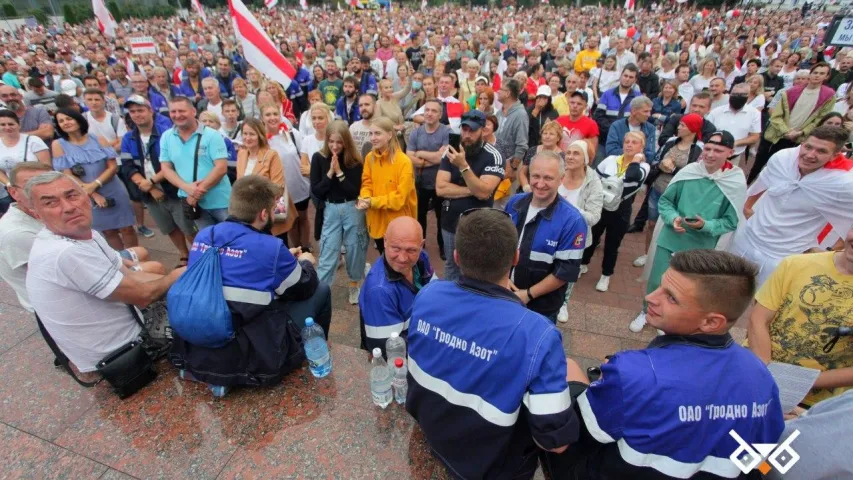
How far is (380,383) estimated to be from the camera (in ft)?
7.74

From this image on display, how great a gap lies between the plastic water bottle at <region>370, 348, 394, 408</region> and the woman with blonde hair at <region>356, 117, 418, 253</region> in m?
1.96

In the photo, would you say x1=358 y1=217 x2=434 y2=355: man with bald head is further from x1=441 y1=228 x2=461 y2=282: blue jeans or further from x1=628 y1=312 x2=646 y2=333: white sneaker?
x1=628 y1=312 x2=646 y2=333: white sneaker

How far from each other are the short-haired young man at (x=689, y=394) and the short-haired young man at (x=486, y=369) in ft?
0.56

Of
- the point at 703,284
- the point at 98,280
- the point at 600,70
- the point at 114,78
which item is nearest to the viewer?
the point at 703,284

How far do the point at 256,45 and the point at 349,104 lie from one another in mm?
1757

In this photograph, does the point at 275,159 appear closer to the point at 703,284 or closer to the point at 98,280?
the point at 98,280

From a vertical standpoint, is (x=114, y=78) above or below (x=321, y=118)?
above

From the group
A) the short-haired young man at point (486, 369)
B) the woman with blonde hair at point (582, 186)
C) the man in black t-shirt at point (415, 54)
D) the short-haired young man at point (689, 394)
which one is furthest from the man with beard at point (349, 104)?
the man in black t-shirt at point (415, 54)

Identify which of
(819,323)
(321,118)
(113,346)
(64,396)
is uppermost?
(321,118)

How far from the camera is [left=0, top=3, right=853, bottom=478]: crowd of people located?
149 cm

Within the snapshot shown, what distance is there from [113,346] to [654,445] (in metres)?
2.78

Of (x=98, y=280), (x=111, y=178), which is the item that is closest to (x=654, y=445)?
(x=98, y=280)

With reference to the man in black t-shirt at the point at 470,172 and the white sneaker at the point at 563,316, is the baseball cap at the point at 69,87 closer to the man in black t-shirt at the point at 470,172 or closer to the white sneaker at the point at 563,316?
the man in black t-shirt at the point at 470,172

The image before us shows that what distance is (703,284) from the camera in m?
1.56
